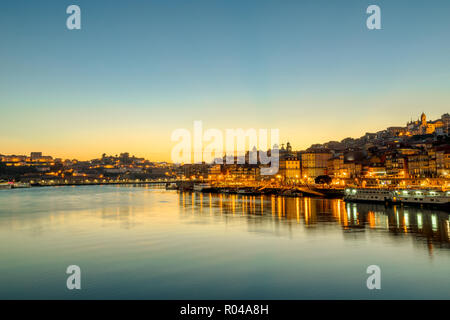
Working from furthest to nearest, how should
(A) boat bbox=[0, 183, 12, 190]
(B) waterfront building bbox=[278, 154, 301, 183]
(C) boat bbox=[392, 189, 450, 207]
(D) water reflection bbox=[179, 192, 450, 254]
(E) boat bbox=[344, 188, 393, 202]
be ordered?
1. (A) boat bbox=[0, 183, 12, 190]
2. (B) waterfront building bbox=[278, 154, 301, 183]
3. (E) boat bbox=[344, 188, 393, 202]
4. (C) boat bbox=[392, 189, 450, 207]
5. (D) water reflection bbox=[179, 192, 450, 254]

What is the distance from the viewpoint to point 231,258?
15195 mm

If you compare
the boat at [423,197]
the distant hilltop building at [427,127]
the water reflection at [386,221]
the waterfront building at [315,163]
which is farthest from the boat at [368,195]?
the distant hilltop building at [427,127]

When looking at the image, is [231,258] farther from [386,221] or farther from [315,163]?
[315,163]

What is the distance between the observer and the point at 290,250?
1642 centimetres

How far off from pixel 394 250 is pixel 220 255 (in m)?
7.18

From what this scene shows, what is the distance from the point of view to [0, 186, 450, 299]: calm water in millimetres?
11188

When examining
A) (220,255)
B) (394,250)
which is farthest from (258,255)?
(394,250)

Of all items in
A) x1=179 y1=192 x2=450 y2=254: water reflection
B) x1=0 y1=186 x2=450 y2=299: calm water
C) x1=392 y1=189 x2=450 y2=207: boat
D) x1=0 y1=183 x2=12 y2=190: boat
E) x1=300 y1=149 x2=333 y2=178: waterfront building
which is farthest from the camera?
x1=0 y1=183 x2=12 y2=190: boat

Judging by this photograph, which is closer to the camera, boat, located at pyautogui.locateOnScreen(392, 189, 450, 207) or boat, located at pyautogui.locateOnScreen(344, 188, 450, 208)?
boat, located at pyautogui.locateOnScreen(392, 189, 450, 207)

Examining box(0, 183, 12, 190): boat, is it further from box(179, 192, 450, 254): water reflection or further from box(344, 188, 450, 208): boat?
box(344, 188, 450, 208): boat

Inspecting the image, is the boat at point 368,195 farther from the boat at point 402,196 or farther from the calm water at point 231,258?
the calm water at point 231,258

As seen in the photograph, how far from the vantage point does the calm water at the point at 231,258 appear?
36.7ft

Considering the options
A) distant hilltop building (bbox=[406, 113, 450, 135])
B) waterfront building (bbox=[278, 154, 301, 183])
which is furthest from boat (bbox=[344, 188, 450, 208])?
distant hilltop building (bbox=[406, 113, 450, 135])
